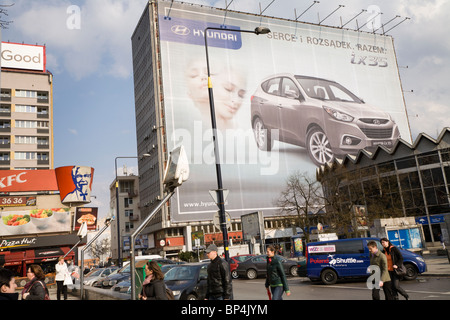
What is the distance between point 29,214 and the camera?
123 ft

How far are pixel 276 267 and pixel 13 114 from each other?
229 ft

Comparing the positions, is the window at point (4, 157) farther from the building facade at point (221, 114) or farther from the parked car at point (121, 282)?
the parked car at point (121, 282)

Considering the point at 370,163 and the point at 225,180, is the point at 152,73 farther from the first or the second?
the point at 370,163

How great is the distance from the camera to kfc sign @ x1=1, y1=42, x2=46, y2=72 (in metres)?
69.3

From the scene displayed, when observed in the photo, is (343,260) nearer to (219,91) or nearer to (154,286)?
(154,286)

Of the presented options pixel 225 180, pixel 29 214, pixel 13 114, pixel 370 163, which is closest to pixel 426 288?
pixel 29 214

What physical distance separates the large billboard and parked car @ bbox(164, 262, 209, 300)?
50.2 meters

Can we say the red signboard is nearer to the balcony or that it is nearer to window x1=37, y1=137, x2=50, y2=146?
window x1=37, y1=137, x2=50, y2=146

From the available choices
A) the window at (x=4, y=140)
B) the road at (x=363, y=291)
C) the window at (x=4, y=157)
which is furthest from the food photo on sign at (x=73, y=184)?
the window at (x=4, y=140)

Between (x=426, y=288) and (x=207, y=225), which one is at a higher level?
(x=207, y=225)

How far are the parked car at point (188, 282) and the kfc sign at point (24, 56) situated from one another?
69.0 meters

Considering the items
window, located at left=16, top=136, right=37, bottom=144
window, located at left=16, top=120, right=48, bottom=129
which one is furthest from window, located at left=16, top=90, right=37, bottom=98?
window, located at left=16, top=136, right=37, bottom=144

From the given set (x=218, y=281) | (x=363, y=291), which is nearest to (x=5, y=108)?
(x=363, y=291)

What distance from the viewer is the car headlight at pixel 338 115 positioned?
7800 centimetres
